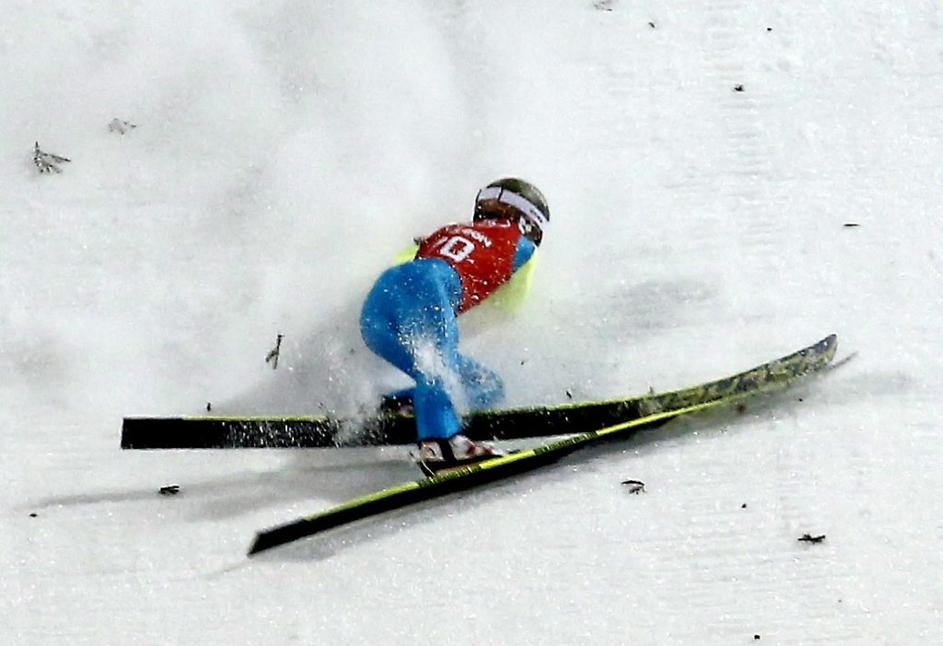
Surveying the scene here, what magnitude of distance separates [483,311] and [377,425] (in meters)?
0.44

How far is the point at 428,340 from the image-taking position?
2893mm

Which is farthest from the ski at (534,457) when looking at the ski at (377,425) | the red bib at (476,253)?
the red bib at (476,253)

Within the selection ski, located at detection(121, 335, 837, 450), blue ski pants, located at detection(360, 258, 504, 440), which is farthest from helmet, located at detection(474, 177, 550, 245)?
ski, located at detection(121, 335, 837, 450)

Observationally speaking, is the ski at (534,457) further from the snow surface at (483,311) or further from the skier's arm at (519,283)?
the skier's arm at (519,283)

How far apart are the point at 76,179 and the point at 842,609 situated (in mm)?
2218

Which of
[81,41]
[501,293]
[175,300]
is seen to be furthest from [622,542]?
[81,41]

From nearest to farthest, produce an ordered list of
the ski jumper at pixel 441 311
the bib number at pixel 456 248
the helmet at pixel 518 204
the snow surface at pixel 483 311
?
1. the snow surface at pixel 483 311
2. the ski jumper at pixel 441 311
3. the bib number at pixel 456 248
4. the helmet at pixel 518 204

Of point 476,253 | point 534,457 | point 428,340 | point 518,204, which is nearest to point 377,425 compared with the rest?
point 428,340

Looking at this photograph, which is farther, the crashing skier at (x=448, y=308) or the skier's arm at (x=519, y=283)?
the skier's arm at (x=519, y=283)

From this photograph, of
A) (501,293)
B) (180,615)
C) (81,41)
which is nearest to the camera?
(180,615)

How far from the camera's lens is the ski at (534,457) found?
2.74 metres

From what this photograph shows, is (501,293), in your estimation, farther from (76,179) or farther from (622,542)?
(76,179)

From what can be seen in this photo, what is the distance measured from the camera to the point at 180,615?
2.67m

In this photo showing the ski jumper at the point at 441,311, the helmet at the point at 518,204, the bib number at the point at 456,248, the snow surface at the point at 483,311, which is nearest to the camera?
the snow surface at the point at 483,311
